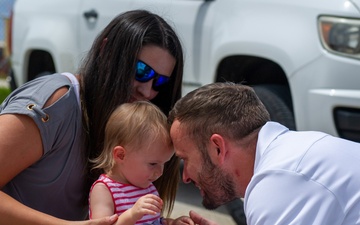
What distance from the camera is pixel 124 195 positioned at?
262cm

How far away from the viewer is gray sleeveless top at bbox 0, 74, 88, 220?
2539 mm

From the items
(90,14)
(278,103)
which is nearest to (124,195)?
(278,103)

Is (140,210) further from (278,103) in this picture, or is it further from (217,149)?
(278,103)

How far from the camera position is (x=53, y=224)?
247cm

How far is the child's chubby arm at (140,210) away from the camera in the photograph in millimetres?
2406

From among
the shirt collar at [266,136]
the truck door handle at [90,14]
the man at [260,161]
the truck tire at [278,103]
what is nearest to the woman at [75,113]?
the man at [260,161]

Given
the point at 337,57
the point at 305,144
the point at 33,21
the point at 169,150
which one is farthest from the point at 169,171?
the point at 33,21

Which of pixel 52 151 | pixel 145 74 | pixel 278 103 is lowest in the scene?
pixel 278 103

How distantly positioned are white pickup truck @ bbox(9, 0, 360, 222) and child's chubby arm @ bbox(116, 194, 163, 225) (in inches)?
47.8

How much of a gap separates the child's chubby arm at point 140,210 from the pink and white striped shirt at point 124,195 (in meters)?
0.14

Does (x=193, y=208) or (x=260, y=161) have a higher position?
(x=260, y=161)

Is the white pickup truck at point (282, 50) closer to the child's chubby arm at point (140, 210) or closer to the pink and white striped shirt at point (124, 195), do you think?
the pink and white striped shirt at point (124, 195)

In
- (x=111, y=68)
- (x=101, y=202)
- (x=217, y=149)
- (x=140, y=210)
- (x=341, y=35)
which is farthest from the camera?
(x=341, y=35)

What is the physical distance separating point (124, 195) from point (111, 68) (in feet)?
1.61
